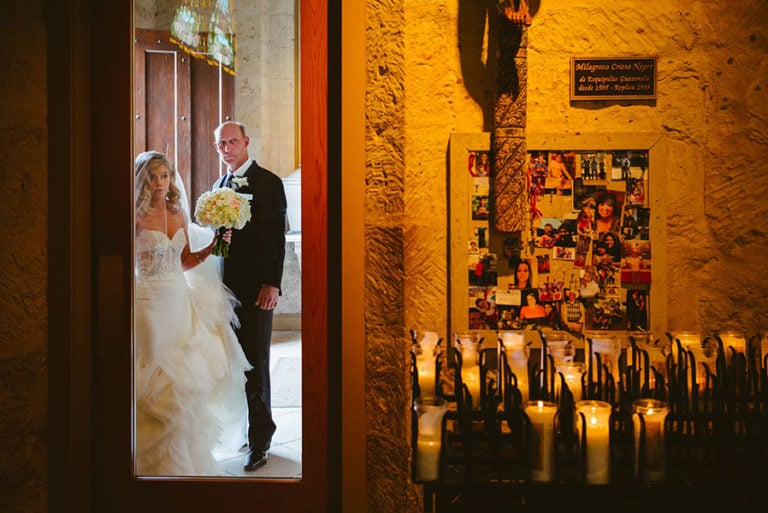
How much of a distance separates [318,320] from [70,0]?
1.47 meters

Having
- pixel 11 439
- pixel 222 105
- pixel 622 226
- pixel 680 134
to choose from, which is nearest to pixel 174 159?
pixel 222 105

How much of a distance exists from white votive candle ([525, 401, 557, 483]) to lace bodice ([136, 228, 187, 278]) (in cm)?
149

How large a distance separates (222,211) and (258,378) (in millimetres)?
668

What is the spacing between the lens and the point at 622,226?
1.99 m

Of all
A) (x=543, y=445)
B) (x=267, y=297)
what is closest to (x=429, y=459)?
(x=543, y=445)

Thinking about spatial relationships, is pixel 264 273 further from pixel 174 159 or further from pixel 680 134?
pixel 680 134

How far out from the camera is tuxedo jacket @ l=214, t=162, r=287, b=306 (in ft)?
7.05

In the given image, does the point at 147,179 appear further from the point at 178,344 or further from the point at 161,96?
the point at 178,344

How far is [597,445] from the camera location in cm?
128

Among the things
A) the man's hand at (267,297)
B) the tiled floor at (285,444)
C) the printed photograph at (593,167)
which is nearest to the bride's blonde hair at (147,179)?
the man's hand at (267,297)

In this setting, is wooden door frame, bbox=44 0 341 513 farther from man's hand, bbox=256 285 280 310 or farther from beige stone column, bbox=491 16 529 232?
beige stone column, bbox=491 16 529 232

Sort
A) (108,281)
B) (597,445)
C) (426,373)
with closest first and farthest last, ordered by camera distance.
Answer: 1. (597,445)
2. (426,373)
3. (108,281)

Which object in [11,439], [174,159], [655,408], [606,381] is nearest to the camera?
[655,408]

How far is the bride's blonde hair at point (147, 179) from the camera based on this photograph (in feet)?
6.93
